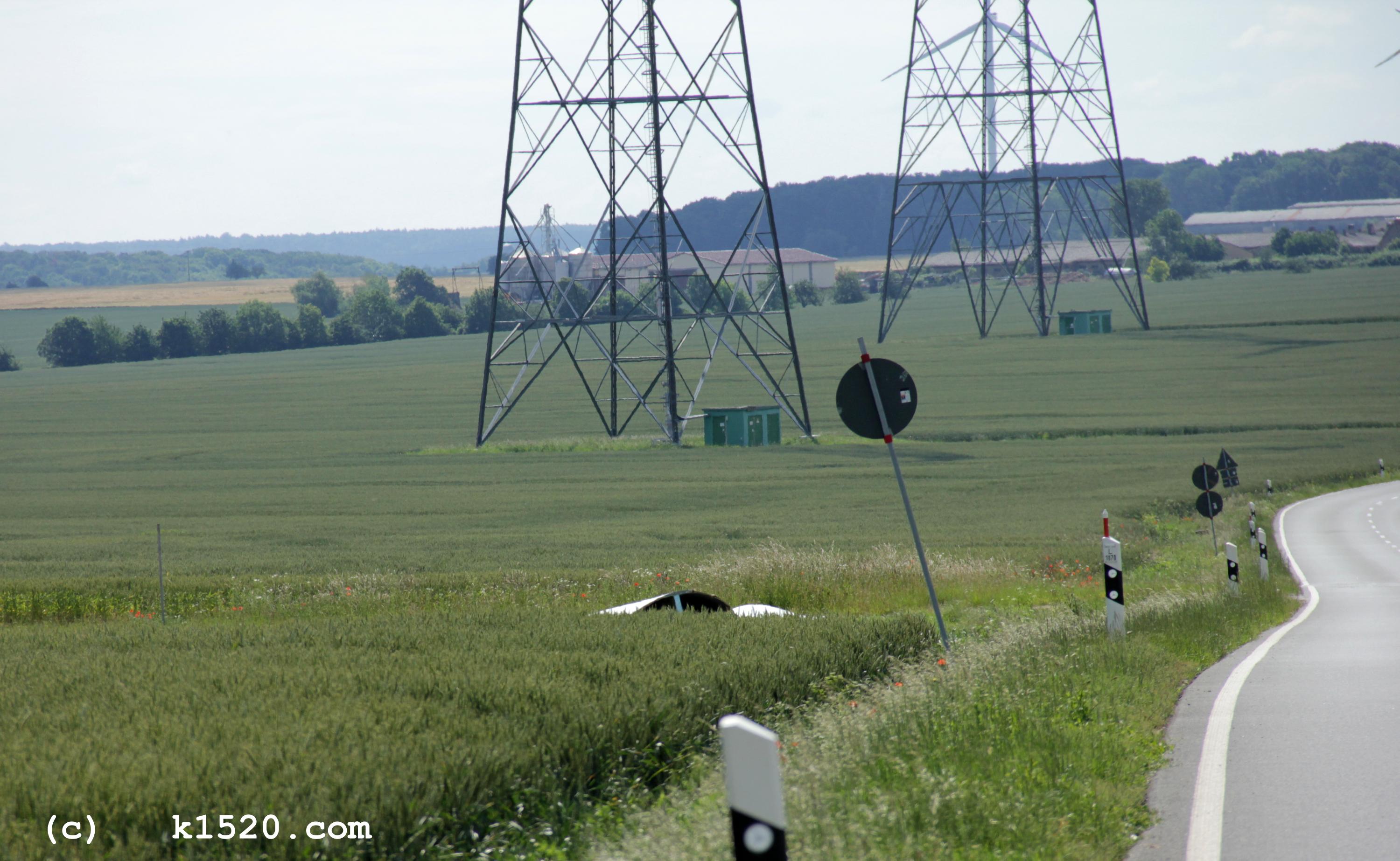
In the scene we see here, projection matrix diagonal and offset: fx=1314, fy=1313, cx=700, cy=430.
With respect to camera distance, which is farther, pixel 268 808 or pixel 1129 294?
pixel 1129 294

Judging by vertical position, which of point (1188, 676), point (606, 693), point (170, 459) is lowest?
point (170, 459)

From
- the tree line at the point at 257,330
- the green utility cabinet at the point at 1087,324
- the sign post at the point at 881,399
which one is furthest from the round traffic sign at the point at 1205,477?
the tree line at the point at 257,330

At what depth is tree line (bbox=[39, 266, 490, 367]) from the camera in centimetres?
12731

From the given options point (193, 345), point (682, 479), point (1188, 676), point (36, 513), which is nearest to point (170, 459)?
point (36, 513)

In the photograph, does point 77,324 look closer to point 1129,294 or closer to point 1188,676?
point 1129,294

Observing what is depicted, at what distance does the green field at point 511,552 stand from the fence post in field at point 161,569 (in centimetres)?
31

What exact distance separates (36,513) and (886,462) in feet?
85.9

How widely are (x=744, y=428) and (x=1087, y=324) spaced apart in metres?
52.5

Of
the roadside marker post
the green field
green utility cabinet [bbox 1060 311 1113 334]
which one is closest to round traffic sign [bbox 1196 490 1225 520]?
the green field

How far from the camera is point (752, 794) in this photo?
139 inches

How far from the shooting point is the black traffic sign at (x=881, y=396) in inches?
417

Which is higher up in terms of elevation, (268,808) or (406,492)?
(268,808)

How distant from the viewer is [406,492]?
3947 cm

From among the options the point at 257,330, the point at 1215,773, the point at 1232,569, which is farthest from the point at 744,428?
the point at 257,330
